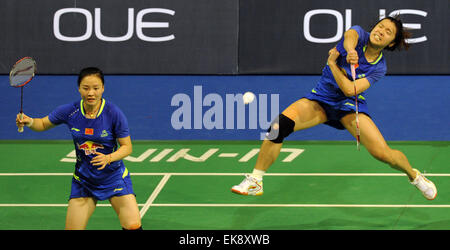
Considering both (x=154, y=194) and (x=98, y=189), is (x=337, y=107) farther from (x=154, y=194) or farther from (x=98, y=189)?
(x=98, y=189)

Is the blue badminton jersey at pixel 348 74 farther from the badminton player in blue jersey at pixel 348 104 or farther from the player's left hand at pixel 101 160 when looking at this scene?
the player's left hand at pixel 101 160

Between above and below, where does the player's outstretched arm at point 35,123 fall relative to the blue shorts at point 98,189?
above

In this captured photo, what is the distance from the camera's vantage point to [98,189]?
169 inches

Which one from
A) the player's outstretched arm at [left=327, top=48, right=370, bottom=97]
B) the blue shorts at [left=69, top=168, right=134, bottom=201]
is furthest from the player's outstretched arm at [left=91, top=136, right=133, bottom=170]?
the player's outstretched arm at [left=327, top=48, right=370, bottom=97]

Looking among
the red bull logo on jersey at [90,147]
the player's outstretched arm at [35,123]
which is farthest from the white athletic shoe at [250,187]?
the player's outstretched arm at [35,123]

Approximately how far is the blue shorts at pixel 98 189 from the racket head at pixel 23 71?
2.68 ft

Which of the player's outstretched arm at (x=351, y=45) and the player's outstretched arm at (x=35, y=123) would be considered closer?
the player's outstretched arm at (x=35, y=123)

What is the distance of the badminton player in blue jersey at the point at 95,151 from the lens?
4227 millimetres

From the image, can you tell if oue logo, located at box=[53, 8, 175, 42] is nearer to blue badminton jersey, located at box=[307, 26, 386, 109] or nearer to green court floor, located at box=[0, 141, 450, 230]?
green court floor, located at box=[0, 141, 450, 230]

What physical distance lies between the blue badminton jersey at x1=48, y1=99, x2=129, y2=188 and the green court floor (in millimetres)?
1127

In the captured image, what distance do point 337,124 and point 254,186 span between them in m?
0.81

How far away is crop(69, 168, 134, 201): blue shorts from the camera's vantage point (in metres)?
4.29

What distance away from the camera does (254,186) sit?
5543mm
